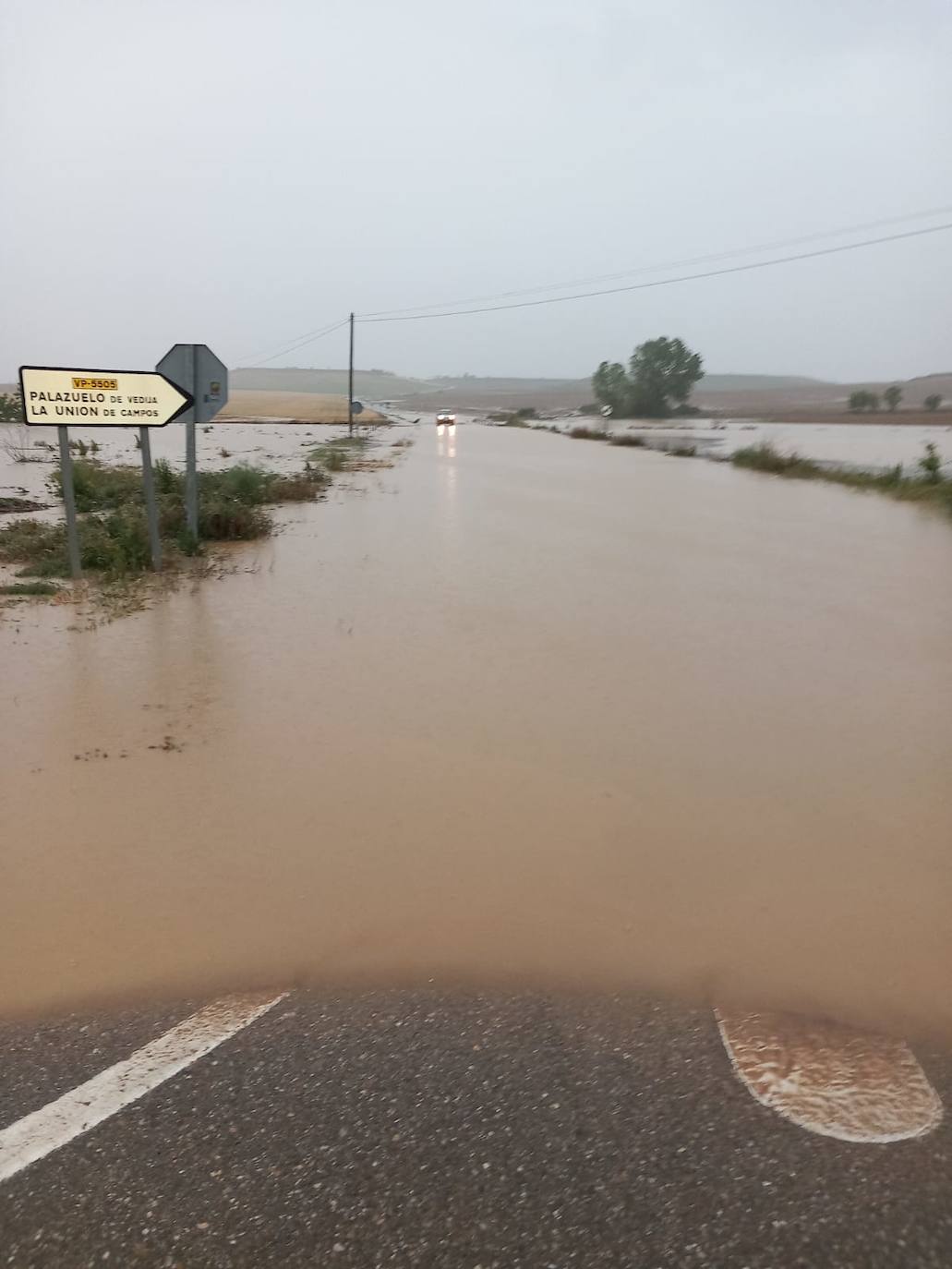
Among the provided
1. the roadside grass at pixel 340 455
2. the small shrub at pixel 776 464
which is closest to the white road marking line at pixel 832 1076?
the roadside grass at pixel 340 455

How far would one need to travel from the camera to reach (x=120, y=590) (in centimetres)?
991

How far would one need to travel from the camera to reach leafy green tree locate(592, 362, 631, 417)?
98.4m

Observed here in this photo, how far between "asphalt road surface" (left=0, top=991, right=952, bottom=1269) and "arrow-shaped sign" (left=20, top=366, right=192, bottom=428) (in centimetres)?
741

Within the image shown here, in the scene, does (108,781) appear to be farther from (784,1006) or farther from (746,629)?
(746,629)

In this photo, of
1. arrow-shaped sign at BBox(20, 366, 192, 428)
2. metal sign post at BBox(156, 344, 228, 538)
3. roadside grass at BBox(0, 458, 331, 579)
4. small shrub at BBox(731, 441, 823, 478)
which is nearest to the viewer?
arrow-shaped sign at BBox(20, 366, 192, 428)

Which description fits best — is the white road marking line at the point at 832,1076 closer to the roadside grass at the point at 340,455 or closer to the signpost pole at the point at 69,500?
the signpost pole at the point at 69,500

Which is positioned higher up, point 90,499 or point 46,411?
point 46,411

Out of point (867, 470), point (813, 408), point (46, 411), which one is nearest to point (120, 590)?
point (46, 411)

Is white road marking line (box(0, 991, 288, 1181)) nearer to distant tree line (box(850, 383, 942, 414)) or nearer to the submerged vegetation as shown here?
the submerged vegetation

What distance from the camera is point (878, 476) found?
26016 millimetres

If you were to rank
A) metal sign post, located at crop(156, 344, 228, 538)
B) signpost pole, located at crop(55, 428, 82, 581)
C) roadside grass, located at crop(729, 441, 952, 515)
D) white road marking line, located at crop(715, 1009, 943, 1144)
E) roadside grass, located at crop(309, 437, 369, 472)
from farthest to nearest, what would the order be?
1. roadside grass, located at crop(309, 437, 369, 472)
2. roadside grass, located at crop(729, 441, 952, 515)
3. metal sign post, located at crop(156, 344, 228, 538)
4. signpost pole, located at crop(55, 428, 82, 581)
5. white road marking line, located at crop(715, 1009, 943, 1144)

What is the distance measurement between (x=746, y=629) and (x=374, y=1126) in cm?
705

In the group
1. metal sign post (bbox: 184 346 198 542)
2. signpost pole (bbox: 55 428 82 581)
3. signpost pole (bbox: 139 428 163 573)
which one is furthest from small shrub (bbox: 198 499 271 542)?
signpost pole (bbox: 55 428 82 581)

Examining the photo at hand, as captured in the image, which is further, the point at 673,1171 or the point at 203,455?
the point at 203,455
